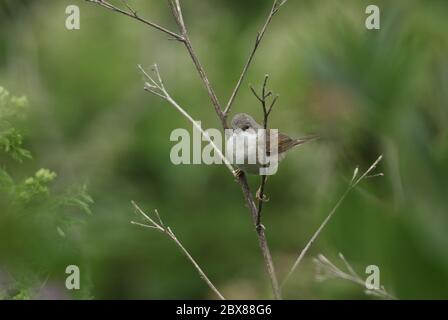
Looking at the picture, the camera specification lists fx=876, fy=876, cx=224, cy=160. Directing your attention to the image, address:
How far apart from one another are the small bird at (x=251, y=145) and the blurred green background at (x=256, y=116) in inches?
10.0

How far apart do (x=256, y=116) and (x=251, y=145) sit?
253 cm

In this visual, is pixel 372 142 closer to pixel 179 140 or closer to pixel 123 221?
pixel 179 140

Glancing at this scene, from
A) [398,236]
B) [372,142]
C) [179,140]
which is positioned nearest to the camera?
[398,236]

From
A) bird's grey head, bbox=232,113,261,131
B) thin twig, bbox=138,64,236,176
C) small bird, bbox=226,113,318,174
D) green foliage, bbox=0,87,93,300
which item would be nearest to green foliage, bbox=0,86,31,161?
green foliage, bbox=0,87,93,300

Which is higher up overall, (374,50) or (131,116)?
(131,116)

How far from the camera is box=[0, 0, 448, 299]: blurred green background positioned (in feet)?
9.48

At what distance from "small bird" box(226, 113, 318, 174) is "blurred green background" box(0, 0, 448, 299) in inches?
10.0

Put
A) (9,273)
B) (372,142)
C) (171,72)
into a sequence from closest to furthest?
(9,273) < (372,142) < (171,72)

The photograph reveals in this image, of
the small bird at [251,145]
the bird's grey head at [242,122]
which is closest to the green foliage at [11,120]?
the small bird at [251,145]

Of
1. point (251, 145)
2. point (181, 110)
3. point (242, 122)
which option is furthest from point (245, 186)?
point (242, 122)

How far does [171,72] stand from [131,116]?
1.45 feet

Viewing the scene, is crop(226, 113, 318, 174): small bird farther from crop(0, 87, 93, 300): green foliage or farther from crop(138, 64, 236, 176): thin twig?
crop(0, 87, 93, 300): green foliage

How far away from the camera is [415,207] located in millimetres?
2738

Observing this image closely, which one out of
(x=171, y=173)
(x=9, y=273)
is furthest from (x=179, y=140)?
(x=9, y=273)
